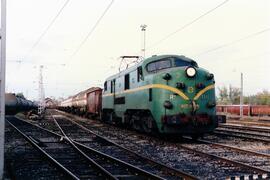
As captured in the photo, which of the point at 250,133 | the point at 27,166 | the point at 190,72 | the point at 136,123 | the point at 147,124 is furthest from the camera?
the point at 250,133

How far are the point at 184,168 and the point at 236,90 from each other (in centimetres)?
9706

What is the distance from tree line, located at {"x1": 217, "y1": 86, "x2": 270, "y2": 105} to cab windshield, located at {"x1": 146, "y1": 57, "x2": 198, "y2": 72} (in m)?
76.7

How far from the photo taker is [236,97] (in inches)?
3760

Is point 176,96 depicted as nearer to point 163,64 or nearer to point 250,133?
point 163,64

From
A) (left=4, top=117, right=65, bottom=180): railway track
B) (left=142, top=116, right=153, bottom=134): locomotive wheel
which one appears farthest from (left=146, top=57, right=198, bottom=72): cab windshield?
(left=4, top=117, right=65, bottom=180): railway track

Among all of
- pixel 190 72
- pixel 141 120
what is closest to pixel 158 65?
pixel 190 72

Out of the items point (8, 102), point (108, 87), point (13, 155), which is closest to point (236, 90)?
point (108, 87)

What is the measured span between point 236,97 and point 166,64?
273 feet

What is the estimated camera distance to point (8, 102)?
19.0 meters

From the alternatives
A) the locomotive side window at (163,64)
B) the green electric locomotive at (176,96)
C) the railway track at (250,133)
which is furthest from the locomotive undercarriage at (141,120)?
the railway track at (250,133)

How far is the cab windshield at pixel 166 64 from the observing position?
1557 cm

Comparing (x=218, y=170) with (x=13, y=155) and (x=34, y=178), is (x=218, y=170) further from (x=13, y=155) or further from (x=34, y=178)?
(x=13, y=155)

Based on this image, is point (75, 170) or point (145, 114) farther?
point (145, 114)

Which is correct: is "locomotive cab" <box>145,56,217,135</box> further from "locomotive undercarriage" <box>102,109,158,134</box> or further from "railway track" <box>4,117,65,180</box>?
"railway track" <box>4,117,65,180</box>
